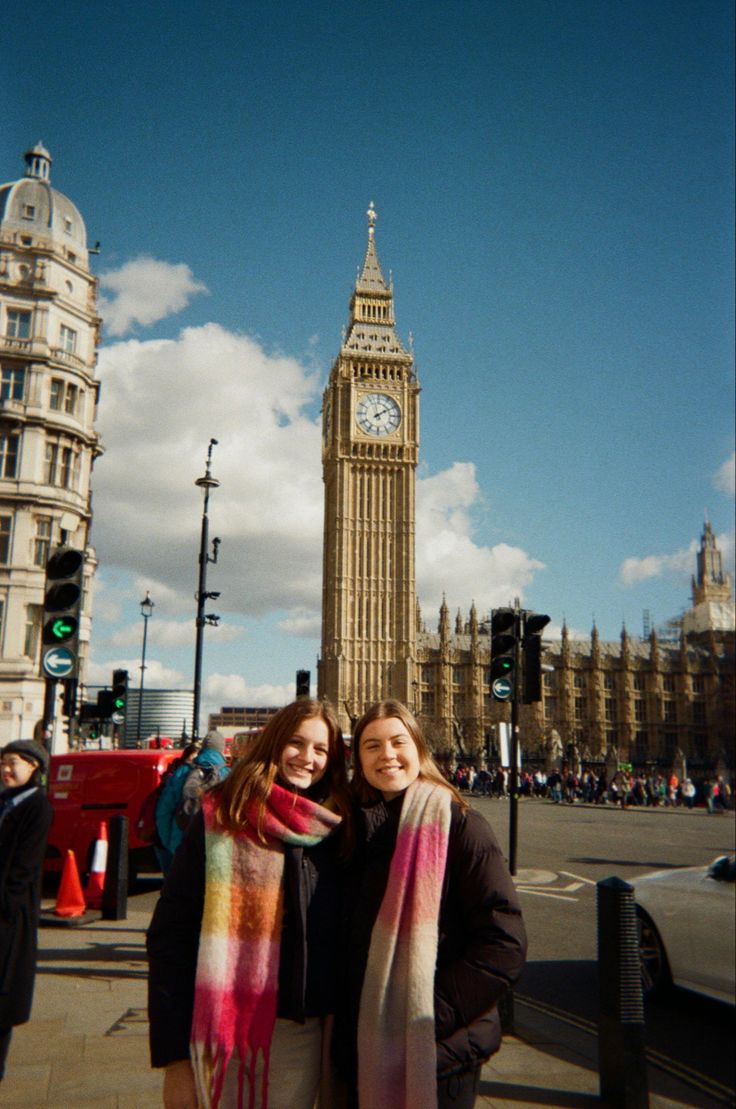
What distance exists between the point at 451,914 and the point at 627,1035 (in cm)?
239

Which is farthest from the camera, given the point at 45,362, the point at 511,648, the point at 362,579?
the point at 362,579

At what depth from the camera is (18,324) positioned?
91.4ft

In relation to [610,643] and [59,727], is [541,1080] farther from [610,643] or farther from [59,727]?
[610,643]

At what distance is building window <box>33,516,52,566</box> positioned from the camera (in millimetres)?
26953

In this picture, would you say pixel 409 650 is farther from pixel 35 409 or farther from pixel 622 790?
pixel 35 409

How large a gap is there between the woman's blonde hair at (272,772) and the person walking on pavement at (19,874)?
2170 millimetres

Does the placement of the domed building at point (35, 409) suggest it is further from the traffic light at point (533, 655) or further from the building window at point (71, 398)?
the traffic light at point (533, 655)

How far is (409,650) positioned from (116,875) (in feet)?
227

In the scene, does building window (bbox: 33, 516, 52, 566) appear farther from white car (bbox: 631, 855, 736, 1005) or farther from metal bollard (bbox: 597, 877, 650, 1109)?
metal bollard (bbox: 597, 877, 650, 1109)

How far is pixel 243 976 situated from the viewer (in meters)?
2.60

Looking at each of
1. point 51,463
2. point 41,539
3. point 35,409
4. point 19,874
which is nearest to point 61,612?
point 19,874

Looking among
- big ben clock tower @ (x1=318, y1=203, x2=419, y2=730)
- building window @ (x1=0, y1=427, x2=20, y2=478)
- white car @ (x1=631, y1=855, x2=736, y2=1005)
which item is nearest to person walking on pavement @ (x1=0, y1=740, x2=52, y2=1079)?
white car @ (x1=631, y1=855, x2=736, y2=1005)

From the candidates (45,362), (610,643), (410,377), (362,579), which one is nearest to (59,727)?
(45,362)

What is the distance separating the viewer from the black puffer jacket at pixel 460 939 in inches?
102
